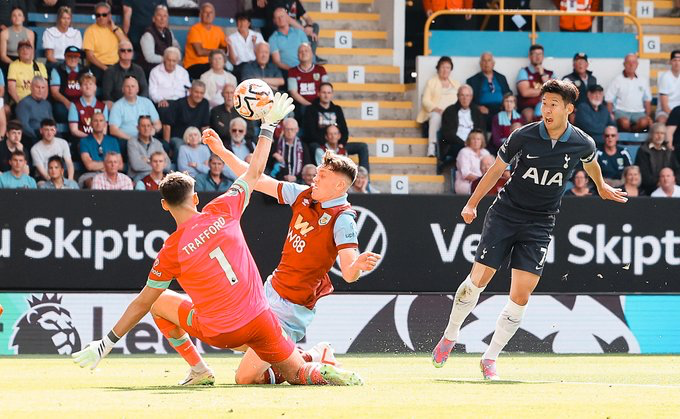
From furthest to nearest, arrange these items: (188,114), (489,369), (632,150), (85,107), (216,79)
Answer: (632,150)
(216,79)
(188,114)
(85,107)
(489,369)

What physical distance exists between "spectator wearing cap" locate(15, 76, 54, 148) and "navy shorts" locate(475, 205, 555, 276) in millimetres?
7318

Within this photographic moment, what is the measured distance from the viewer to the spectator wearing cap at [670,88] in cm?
1784

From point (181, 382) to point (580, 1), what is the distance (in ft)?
42.9

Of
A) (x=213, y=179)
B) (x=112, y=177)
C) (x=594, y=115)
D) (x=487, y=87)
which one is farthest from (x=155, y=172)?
(x=594, y=115)

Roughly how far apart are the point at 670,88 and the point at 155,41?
7.40m

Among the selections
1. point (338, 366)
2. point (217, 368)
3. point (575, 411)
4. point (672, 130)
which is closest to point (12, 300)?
point (217, 368)

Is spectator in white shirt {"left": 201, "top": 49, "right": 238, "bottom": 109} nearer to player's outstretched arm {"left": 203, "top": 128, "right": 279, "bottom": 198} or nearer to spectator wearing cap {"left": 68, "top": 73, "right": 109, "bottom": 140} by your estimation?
→ spectator wearing cap {"left": 68, "top": 73, "right": 109, "bottom": 140}

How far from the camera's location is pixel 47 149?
47.1ft

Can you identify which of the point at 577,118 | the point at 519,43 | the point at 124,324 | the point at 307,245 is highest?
the point at 519,43

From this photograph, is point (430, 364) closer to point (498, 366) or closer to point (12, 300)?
point (498, 366)

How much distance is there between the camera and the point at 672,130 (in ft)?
55.8

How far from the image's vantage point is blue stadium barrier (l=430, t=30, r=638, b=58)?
1842 cm

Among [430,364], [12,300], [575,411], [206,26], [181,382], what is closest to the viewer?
[575,411]

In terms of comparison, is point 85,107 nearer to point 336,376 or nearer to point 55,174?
point 55,174
